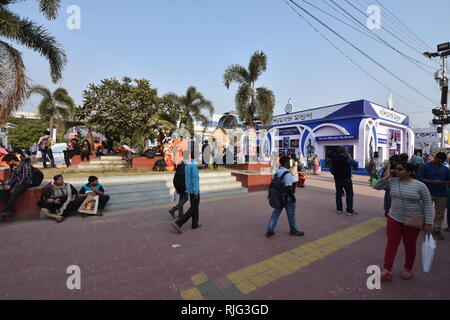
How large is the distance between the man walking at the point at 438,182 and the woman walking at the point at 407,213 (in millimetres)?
2131

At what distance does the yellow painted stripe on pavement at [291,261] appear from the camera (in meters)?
2.59

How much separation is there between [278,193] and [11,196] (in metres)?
6.01

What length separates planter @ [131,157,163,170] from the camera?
10841 millimetres

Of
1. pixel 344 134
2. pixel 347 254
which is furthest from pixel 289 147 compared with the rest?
pixel 347 254

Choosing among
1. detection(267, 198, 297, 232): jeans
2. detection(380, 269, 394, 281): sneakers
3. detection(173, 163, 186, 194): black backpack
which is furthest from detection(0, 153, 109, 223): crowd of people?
detection(380, 269, 394, 281): sneakers

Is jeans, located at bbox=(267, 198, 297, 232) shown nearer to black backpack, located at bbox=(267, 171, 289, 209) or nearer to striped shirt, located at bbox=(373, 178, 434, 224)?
black backpack, located at bbox=(267, 171, 289, 209)

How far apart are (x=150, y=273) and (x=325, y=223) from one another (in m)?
3.91

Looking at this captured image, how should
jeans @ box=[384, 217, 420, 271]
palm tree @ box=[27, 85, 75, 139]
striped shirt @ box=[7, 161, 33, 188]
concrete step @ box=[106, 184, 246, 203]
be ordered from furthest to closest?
1. palm tree @ box=[27, 85, 75, 139]
2. concrete step @ box=[106, 184, 246, 203]
3. striped shirt @ box=[7, 161, 33, 188]
4. jeans @ box=[384, 217, 420, 271]

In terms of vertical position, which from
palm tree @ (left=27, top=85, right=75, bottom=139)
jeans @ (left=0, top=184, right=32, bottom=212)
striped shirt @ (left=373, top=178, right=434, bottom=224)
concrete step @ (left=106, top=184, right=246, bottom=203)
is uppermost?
palm tree @ (left=27, top=85, right=75, bottom=139)

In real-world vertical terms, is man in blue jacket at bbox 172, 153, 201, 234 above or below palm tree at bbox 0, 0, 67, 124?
below

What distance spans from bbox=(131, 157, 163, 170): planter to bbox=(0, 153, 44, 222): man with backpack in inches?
226

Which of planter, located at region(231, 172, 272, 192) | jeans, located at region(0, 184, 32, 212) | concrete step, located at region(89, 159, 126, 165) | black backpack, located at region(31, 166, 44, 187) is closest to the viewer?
jeans, located at region(0, 184, 32, 212)
